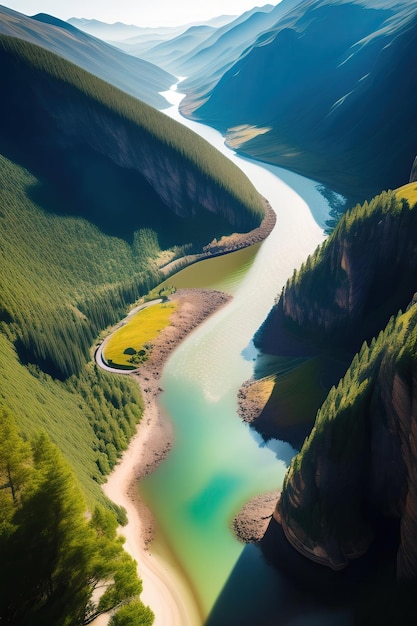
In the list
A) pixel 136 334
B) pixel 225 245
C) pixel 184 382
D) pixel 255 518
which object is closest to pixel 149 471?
pixel 255 518

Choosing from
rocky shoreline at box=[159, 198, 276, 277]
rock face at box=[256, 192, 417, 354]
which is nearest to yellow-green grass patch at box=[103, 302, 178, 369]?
rocky shoreline at box=[159, 198, 276, 277]

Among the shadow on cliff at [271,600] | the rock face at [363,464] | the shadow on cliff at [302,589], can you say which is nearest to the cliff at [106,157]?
the rock face at [363,464]

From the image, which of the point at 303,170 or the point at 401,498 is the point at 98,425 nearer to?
the point at 401,498

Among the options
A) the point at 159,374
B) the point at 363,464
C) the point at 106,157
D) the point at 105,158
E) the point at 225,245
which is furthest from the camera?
the point at 225,245

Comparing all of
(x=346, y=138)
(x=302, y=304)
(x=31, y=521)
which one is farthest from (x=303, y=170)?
(x=31, y=521)

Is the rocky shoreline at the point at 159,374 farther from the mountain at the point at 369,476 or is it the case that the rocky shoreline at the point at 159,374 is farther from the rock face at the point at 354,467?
the rock face at the point at 354,467

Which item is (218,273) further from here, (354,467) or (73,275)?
(354,467)
